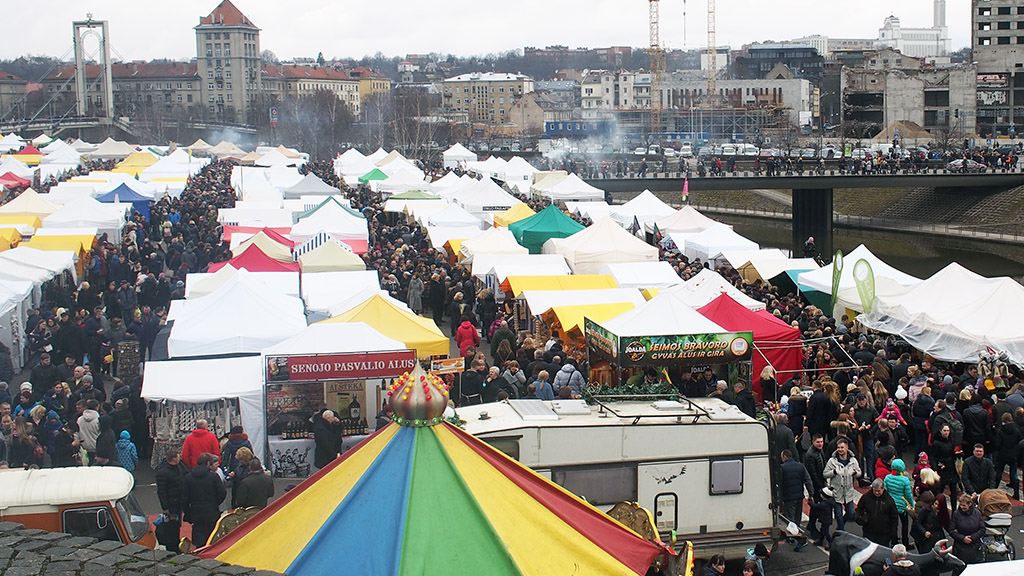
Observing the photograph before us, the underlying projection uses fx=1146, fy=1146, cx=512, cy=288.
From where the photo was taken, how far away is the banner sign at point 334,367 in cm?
1247

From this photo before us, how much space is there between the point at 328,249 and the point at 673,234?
1102cm

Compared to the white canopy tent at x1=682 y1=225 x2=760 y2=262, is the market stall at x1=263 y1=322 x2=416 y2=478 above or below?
below

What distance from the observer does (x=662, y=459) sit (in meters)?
9.40

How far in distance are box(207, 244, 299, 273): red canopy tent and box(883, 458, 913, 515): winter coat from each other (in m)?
12.9

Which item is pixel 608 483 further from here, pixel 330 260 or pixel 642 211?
pixel 642 211

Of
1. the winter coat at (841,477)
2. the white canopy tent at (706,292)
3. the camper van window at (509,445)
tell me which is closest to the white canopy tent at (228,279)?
the white canopy tent at (706,292)

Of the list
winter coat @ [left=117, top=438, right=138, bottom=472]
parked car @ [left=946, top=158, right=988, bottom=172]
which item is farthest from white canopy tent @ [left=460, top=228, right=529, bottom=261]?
parked car @ [left=946, top=158, right=988, bottom=172]

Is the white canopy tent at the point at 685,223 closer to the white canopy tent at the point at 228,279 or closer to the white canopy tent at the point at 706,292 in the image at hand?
the white canopy tent at the point at 706,292

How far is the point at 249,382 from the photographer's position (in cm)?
1257

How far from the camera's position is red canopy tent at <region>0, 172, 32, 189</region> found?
126 feet

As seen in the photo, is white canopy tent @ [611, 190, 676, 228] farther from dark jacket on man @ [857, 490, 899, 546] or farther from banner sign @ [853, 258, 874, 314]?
dark jacket on man @ [857, 490, 899, 546]

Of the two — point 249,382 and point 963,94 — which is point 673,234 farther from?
point 963,94

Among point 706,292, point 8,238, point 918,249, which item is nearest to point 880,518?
point 706,292

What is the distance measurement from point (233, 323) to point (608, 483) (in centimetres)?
725
